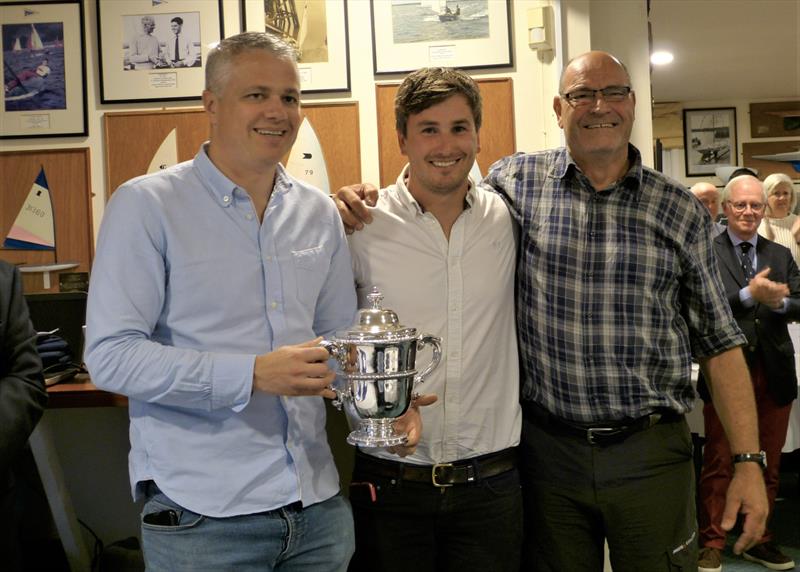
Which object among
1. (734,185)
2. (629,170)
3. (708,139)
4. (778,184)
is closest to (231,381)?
(629,170)

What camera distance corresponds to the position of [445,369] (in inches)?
83.5

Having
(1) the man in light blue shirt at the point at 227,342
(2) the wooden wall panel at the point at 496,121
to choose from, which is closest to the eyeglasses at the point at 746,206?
(2) the wooden wall panel at the point at 496,121

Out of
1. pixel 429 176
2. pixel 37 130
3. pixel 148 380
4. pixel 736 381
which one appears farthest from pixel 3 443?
pixel 37 130

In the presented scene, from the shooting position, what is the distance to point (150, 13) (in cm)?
441

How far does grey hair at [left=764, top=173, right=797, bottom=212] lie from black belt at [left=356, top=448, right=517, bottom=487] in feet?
11.7

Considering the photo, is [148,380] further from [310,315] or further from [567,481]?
[567,481]

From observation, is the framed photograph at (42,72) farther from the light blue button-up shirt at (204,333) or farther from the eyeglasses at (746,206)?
the eyeglasses at (746,206)

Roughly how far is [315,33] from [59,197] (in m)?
1.58

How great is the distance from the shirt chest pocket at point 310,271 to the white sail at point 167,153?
9.22 feet

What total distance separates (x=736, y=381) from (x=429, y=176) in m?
1.05

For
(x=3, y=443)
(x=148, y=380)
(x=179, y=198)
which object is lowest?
(x=3, y=443)

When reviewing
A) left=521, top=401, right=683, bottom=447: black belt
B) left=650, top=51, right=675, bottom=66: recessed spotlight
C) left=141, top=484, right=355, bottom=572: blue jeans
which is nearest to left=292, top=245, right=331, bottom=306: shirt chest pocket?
left=141, top=484, right=355, bottom=572: blue jeans

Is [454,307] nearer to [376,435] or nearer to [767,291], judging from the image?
[376,435]

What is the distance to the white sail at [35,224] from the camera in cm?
447
